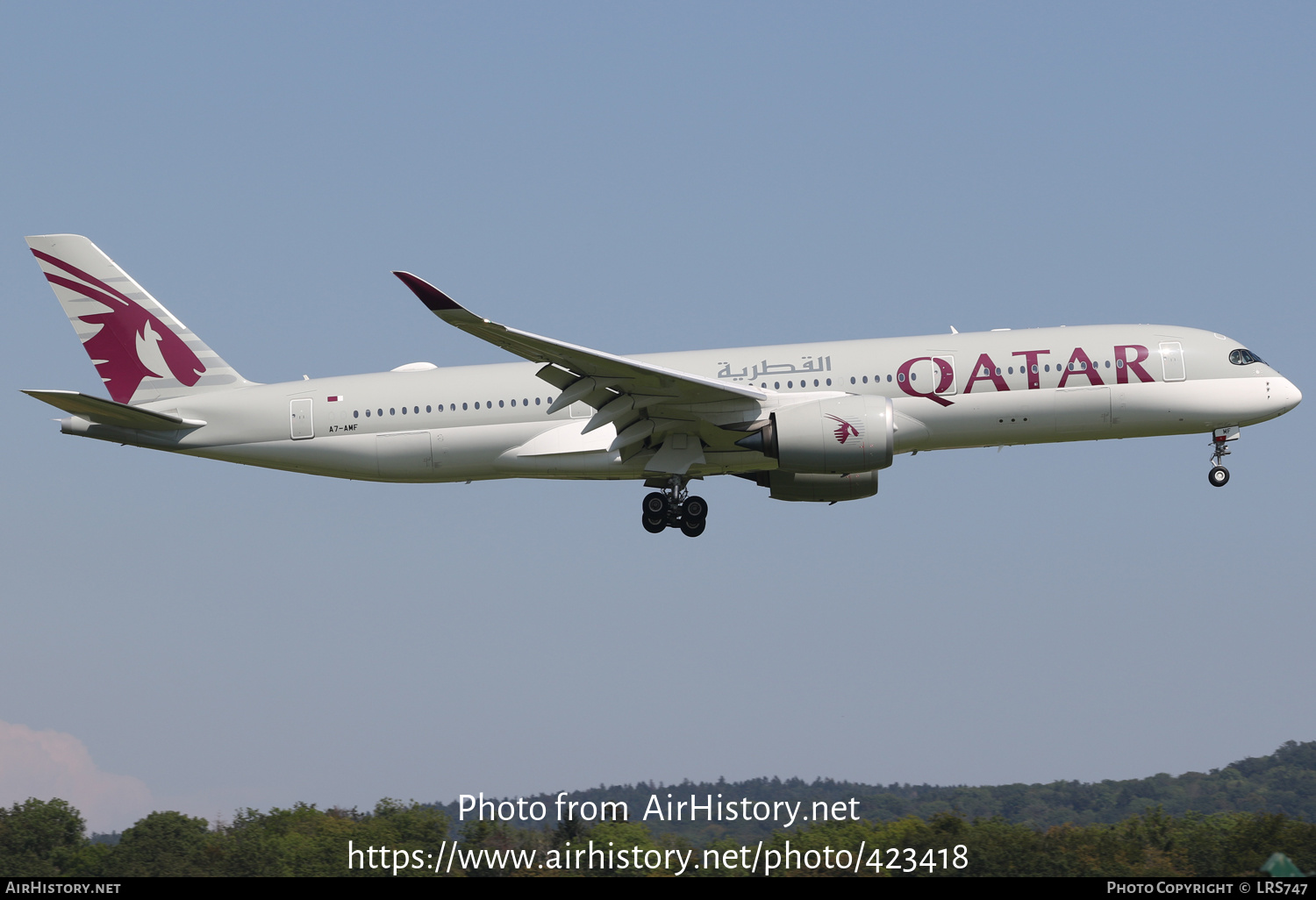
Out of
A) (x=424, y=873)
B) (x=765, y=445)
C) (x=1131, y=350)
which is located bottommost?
(x=424, y=873)

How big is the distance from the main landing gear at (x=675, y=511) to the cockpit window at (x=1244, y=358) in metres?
13.5

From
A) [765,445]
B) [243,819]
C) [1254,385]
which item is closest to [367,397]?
[765,445]

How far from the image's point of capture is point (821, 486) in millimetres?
36688

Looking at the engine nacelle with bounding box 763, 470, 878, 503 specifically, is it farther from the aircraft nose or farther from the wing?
the aircraft nose

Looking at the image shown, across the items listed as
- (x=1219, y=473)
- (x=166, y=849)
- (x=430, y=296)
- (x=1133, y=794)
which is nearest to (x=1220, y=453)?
(x=1219, y=473)

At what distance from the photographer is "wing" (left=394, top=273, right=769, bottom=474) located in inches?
1171

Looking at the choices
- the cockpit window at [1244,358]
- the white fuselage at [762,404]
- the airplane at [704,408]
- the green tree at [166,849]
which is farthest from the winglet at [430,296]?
the green tree at [166,849]

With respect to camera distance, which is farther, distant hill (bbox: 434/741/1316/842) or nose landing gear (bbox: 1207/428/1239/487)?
distant hill (bbox: 434/741/1316/842)

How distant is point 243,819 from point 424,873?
483 inches

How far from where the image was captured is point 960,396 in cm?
3262

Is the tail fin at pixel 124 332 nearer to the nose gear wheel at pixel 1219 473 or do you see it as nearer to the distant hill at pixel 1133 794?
the nose gear wheel at pixel 1219 473

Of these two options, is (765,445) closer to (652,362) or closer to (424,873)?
(652,362)

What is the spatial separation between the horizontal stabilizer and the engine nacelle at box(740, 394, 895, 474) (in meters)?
15.3

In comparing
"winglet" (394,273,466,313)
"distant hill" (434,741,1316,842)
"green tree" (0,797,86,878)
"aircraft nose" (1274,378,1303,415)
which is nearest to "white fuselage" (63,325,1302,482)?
"aircraft nose" (1274,378,1303,415)
